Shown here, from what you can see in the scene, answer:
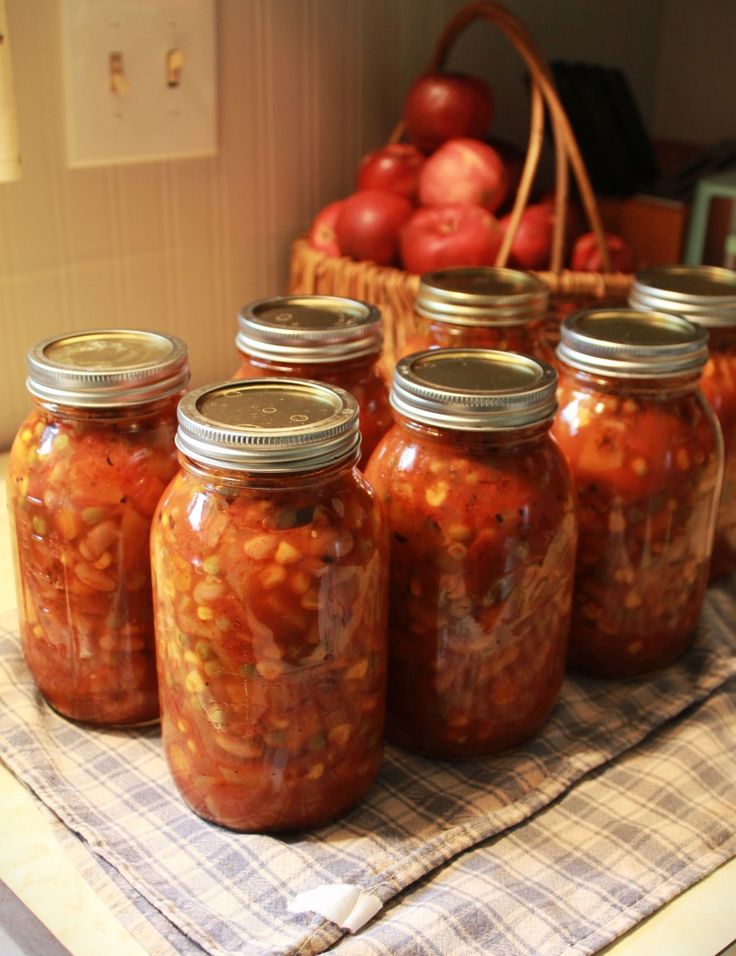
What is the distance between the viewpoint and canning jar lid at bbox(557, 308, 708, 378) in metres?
0.74

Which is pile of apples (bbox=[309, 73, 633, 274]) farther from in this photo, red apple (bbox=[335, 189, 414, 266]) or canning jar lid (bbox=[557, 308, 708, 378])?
canning jar lid (bbox=[557, 308, 708, 378])

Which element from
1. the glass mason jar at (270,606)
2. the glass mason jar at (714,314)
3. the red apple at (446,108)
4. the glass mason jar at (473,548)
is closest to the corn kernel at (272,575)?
the glass mason jar at (270,606)

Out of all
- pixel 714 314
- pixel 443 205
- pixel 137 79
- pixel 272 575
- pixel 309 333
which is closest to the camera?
pixel 272 575

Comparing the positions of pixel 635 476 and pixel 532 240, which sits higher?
pixel 532 240

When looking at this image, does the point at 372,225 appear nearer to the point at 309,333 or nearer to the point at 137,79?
the point at 137,79

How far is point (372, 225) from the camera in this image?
3.69 feet

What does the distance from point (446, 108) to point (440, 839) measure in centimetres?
84

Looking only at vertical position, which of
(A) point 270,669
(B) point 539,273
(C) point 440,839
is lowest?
(C) point 440,839

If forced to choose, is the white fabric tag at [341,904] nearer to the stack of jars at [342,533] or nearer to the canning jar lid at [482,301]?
the stack of jars at [342,533]

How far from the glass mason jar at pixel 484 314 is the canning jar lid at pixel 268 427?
0.70 feet

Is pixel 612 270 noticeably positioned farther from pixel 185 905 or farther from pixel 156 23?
pixel 185 905

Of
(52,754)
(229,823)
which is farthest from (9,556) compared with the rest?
(229,823)

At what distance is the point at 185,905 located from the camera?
590 mm

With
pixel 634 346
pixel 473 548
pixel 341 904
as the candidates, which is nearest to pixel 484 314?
pixel 634 346
